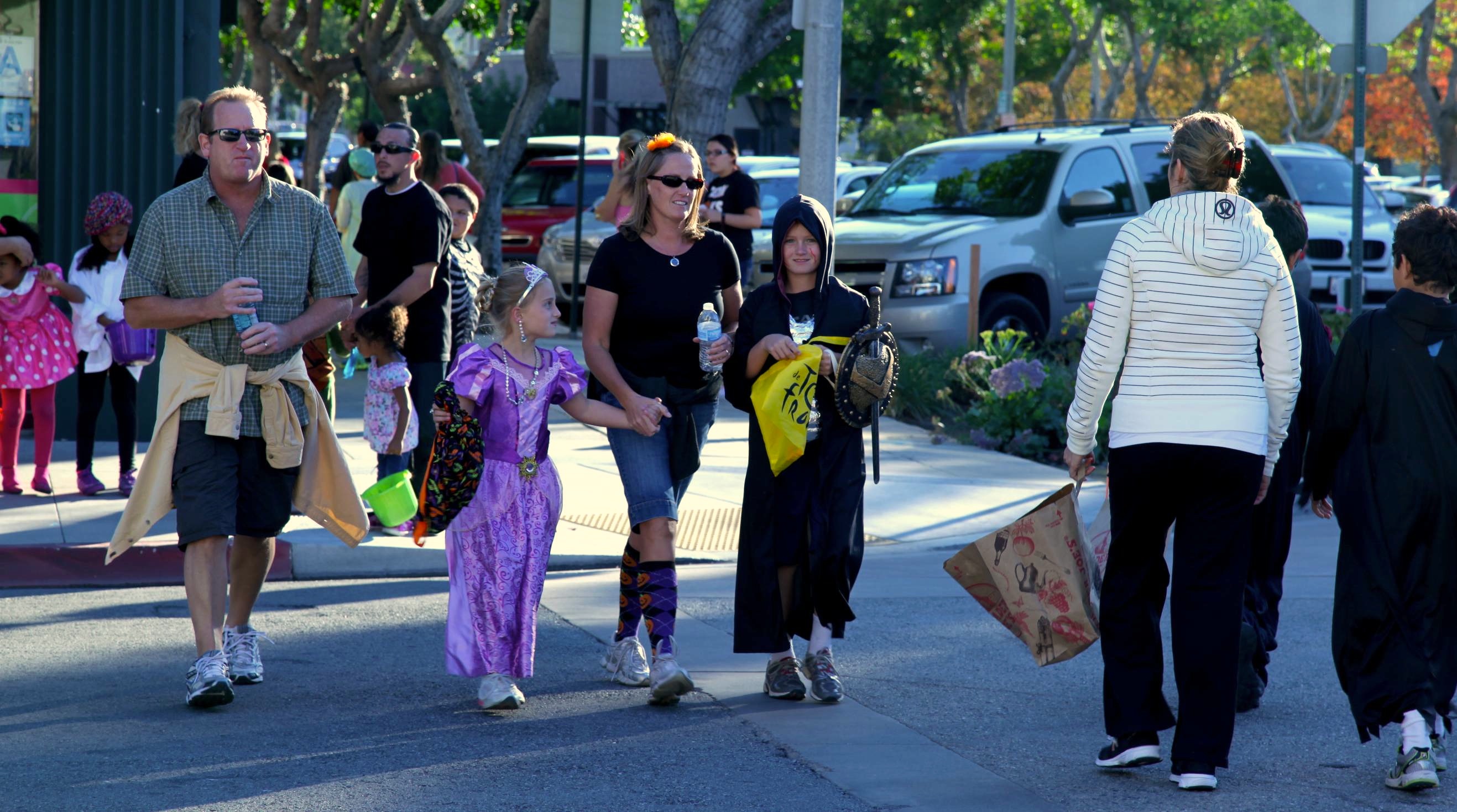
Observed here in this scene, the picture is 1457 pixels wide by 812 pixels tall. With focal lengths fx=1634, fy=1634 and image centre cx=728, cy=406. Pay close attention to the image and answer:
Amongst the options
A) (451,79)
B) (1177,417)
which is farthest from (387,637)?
(451,79)

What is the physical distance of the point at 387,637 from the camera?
643cm

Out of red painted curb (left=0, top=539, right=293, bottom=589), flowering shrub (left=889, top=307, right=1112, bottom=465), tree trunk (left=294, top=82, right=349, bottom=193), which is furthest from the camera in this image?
tree trunk (left=294, top=82, right=349, bottom=193)

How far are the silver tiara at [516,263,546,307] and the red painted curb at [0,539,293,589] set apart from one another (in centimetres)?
267

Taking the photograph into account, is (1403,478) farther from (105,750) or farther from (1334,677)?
(105,750)

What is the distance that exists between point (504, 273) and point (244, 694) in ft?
5.54

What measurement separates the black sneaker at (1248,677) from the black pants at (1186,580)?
0.82 meters

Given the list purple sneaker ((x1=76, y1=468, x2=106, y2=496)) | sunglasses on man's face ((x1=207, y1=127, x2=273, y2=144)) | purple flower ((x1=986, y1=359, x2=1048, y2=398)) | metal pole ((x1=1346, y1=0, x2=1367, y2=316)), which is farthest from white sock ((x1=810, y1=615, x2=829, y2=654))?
metal pole ((x1=1346, y1=0, x2=1367, y2=316))

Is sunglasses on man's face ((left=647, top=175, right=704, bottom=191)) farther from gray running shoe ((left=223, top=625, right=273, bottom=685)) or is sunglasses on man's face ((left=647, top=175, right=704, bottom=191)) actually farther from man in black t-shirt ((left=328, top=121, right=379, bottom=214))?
man in black t-shirt ((left=328, top=121, right=379, bottom=214))

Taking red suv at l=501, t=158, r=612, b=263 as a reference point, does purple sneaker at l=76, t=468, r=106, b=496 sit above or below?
below

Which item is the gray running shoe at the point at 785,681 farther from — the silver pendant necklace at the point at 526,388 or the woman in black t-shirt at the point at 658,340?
the silver pendant necklace at the point at 526,388

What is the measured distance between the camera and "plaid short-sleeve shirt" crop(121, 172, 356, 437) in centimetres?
540

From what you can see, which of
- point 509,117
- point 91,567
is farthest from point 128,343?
point 509,117

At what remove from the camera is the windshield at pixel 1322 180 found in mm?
18531

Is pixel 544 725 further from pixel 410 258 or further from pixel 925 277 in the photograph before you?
pixel 925 277
